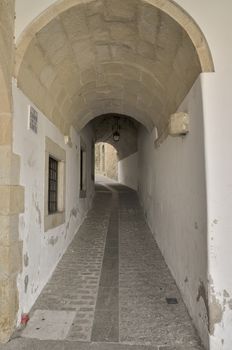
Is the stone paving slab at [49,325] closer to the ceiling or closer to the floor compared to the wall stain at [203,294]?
closer to the floor

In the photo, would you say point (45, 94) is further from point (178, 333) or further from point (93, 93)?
point (178, 333)

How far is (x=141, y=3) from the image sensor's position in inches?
110

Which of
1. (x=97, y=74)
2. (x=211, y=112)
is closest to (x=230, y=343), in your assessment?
(x=211, y=112)

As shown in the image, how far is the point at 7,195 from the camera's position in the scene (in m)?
2.67

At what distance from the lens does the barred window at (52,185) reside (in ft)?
14.9

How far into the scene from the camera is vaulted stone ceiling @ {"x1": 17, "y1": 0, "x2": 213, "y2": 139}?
2.95 metres

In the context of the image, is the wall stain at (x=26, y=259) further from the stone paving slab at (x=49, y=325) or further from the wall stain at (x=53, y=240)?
the wall stain at (x=53, y=240)

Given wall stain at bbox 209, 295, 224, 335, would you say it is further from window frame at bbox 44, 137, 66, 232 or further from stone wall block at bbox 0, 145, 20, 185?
window frame at bbox 44, 137, 66, 232

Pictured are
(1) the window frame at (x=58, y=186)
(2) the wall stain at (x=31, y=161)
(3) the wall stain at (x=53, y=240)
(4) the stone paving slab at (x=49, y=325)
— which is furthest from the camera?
(3) the wall stain at (x=53, y=240)

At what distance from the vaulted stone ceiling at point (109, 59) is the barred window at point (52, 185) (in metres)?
0.72

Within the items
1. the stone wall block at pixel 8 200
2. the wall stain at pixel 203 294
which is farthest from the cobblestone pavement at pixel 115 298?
the stone wall block at pixel 8 200

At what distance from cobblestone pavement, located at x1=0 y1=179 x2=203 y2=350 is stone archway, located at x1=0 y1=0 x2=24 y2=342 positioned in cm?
34

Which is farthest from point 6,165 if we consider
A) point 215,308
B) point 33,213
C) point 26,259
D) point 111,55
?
point 215,308

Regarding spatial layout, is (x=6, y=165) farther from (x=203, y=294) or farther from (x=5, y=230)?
(x=203, y=294)
